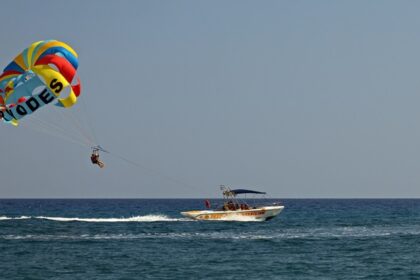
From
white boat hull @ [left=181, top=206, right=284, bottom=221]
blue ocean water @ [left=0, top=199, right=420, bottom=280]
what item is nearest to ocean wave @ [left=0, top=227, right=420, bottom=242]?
blue ocean water @ [left=0, top=199, right=420, bottom=280]

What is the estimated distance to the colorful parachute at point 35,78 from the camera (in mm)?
42094

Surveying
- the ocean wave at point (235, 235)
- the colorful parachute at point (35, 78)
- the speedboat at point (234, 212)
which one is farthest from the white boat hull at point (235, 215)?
the colorful parachute at point (35, 78)

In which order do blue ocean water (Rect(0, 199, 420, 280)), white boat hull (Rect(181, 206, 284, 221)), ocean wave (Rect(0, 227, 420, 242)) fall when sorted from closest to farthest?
blue ocean water (Rect(0, 199, 420, 280))
ocean wave (Rect(0, 227, 420, 242))
white boat hull (Rect(181, 206, 284, 221))

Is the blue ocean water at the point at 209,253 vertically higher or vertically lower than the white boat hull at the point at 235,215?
lower

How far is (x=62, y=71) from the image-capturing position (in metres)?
43.1

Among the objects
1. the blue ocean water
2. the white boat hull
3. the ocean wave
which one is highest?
the white boat hull

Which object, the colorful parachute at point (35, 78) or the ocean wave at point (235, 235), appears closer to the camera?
the colorful parachute at point (35, 78)

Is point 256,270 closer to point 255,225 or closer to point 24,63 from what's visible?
point 24,63

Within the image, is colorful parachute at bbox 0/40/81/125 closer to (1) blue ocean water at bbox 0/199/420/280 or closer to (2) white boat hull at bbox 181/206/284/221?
(1) blue ocean water at bbox 0/199/420/280

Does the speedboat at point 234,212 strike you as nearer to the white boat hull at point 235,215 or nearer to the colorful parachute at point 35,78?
the white boat hull at point 235,215

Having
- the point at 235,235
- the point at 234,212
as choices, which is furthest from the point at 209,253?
the point at 234,212

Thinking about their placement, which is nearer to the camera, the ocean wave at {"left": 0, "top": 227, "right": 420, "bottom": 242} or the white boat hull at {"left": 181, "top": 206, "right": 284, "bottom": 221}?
the ocean wave at {"left": 0, "top": 227, "right": 420, "bottom": 242}

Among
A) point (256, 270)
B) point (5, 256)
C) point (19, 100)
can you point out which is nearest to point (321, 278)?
point (256, 270)

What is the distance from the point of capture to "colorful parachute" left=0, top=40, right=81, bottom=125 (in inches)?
1657
